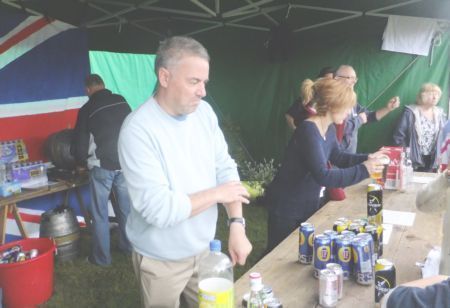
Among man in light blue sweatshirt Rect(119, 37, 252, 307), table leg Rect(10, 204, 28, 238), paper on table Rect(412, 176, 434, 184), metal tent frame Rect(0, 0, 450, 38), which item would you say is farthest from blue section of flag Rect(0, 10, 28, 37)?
paper on table Rect(412, 176, 434, 184)

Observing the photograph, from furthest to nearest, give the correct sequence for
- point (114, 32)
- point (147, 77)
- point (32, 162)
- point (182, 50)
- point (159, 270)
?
point (147, 77)
point (114, 32)
point (32, 162)
point (159, 270)
point (182, 50)

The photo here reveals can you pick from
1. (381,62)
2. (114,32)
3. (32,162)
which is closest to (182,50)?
(32,162)

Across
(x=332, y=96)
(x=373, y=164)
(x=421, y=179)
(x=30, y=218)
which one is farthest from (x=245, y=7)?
(x=30, y=218)

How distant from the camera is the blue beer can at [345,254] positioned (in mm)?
1460

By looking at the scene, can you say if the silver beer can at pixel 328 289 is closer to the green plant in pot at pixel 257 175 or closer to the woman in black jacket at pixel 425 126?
the woman in black jacket at pixel 425 126

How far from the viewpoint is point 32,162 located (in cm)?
405

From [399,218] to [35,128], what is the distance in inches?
143

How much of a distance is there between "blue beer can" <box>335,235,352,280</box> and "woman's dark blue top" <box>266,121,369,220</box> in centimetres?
61

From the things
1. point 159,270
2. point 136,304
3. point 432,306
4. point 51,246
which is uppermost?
point 432,306

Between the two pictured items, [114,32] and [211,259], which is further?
[114,32]

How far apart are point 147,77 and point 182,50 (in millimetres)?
4566

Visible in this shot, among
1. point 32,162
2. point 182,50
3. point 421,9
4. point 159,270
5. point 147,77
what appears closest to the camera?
point 182,50

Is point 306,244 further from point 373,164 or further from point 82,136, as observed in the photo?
point 82,136

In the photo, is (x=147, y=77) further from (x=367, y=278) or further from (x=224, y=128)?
(x=367, y=278)
